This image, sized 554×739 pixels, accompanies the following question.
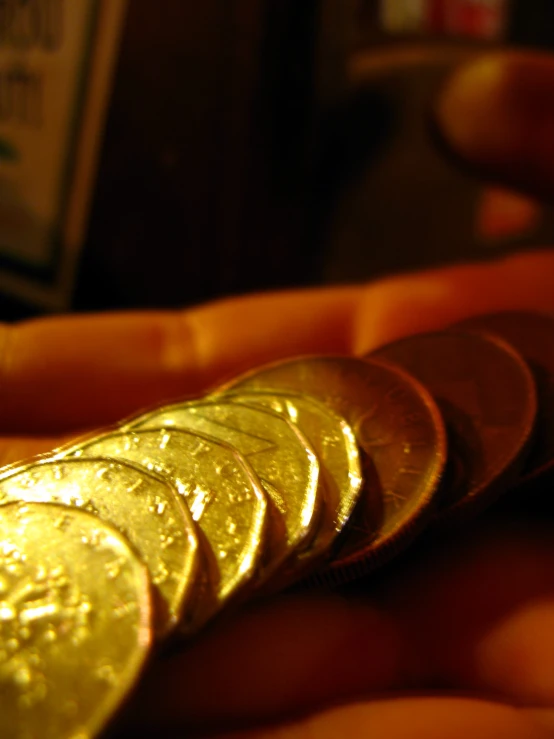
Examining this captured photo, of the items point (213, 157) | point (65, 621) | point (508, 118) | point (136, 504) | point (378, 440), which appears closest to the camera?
point (65, 621)

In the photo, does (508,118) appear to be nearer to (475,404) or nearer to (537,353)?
(537,353)

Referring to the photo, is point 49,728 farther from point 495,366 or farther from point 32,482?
point 495,366

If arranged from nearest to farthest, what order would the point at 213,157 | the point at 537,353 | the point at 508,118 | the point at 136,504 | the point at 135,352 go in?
the point at 136,504 → the point at 537,353 → the point at 135,352 → the point at 508,118 → the point at 213,157

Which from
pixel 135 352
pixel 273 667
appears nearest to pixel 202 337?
pixel 135 352

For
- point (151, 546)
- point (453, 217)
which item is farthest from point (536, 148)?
point (151, 546)

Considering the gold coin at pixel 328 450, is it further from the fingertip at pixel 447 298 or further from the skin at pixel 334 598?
the fingertip at pixel 447 298

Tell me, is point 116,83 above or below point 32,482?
→ above

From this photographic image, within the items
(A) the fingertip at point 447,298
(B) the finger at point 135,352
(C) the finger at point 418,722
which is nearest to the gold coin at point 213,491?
(C) the finger at point 418,722
